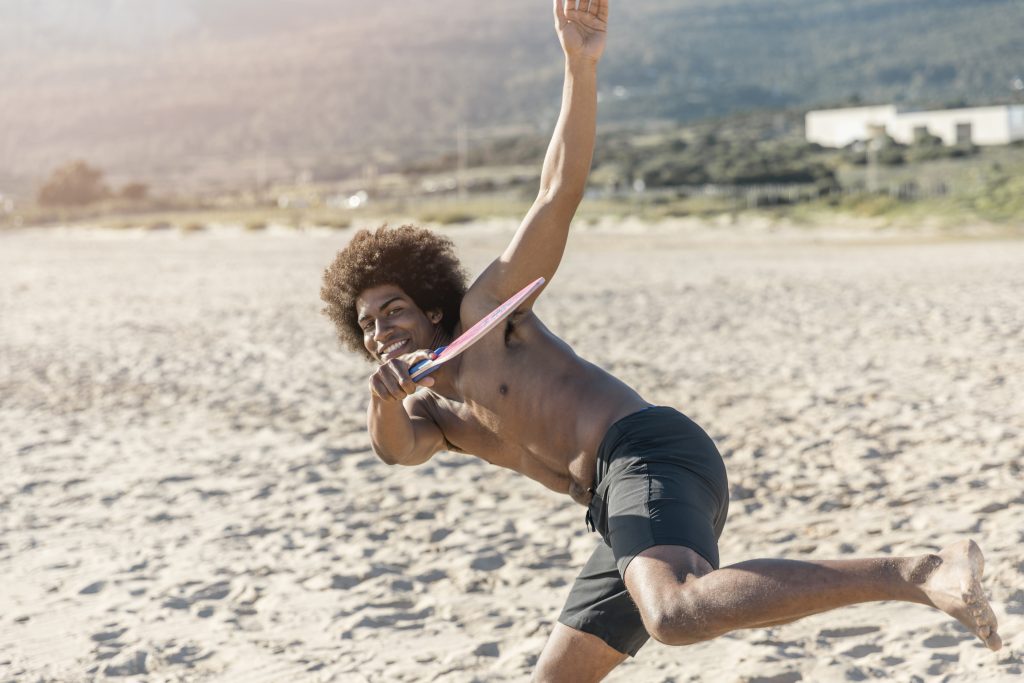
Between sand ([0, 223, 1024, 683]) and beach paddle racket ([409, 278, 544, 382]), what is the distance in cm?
155

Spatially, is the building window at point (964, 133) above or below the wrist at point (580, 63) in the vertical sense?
above

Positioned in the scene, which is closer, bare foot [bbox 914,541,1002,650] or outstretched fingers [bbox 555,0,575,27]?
bare foot [bbox 914,541,1002,650]

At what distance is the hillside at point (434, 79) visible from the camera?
10628 cm

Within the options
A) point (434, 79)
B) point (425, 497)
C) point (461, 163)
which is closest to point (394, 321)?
point (425, 497)

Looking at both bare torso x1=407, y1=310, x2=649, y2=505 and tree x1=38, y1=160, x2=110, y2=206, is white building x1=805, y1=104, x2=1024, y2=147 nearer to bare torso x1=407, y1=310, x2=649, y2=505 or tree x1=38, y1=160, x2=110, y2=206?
tree x1=38, y1=160, x2=110, y2=206

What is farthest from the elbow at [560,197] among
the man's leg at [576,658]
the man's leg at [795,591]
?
the man's leg at [576,658]

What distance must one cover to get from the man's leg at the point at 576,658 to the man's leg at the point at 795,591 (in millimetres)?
666

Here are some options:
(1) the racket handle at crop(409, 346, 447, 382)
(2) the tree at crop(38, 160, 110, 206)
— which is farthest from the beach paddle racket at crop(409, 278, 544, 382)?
(2) the tree at crop(38, 160, 110, 206)

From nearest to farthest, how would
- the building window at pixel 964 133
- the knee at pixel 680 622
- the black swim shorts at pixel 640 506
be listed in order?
the knee at pixel 680 622
the black swim shorts at pixel 640 506
the building window at pixel 964 133

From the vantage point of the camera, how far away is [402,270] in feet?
10.3

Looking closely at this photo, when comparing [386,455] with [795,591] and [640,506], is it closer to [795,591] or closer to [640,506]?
[640,506]

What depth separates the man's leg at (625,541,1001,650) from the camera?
7.57ft

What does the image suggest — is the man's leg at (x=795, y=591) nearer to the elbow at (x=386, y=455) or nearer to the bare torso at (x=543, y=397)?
the bare torso at (x=543, y=397)

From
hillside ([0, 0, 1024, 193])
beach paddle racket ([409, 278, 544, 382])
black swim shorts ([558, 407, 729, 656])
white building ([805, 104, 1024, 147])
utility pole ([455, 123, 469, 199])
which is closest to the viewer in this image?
black swim shorts ([558, 407, 729, 656])
